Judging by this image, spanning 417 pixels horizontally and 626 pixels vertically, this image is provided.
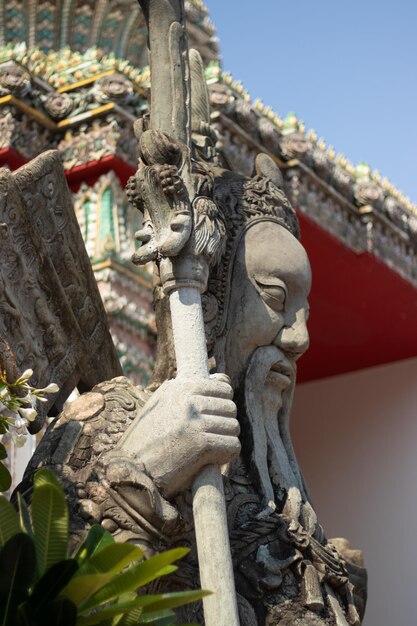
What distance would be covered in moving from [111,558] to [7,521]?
0.77 ft

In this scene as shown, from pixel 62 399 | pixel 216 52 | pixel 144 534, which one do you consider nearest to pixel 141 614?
pixel 144 534

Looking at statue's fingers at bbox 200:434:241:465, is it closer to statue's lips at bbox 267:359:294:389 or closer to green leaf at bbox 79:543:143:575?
statue's lips at bbox 267:359:294:389

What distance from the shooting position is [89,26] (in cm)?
1338

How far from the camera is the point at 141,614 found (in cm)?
302

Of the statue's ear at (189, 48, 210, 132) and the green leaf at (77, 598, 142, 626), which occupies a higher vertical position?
the statue's ear at (189, 48, 210, 132)

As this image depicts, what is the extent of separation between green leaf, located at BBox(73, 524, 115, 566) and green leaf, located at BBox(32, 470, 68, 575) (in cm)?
4

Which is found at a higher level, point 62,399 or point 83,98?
point 83,98

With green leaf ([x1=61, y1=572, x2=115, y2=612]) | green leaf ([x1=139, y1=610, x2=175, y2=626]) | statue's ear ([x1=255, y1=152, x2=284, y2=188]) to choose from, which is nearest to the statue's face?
statue's ear ([x1=255, y1=152, x2=284, y2=188])

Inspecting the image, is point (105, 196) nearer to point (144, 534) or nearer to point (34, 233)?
point (34, 233)

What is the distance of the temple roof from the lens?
13.1m

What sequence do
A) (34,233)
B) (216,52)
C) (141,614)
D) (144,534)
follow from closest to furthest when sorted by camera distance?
(141,614), (144,534), (34,233), (216,52)

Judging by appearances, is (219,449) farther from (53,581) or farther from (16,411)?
(53,581)

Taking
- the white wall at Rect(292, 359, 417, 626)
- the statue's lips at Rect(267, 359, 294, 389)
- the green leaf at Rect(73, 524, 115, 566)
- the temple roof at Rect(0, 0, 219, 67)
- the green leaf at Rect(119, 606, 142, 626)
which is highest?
the temple roof at Rect(0, 0, 219, 67)

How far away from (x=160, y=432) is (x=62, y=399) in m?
0.93
